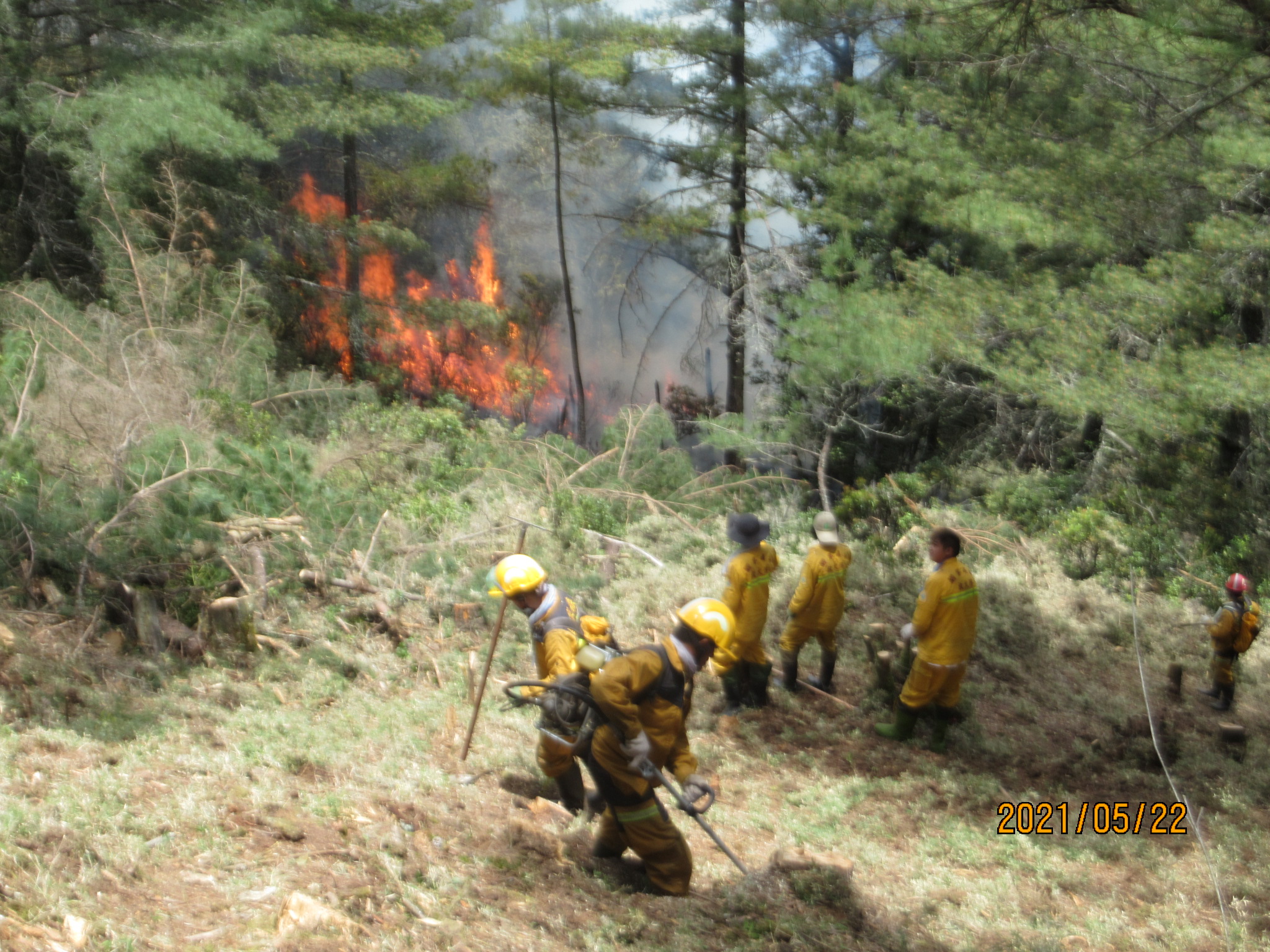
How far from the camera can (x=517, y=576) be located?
4.29 meters

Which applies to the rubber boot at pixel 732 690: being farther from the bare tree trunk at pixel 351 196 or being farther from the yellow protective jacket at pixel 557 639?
the bare tree trunk at pixel 351 196

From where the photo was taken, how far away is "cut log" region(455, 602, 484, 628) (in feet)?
24.2

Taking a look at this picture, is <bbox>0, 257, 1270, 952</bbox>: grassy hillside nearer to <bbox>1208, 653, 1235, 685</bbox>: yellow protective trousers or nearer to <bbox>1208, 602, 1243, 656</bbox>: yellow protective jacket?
<bbox>1208, 653, 1235, 685</bbox>: yellow protective trousers

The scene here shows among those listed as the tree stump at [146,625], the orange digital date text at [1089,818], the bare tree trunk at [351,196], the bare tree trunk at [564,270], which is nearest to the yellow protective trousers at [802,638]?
the orange digital date text at [1089,818]

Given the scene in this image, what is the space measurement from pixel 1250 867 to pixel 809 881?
2.53 m

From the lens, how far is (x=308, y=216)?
16656mm

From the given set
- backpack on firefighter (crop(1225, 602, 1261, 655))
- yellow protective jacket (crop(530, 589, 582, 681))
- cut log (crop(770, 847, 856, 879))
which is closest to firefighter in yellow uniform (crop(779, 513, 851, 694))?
yellow protective jacket (crop(530, 589, 582, 681))

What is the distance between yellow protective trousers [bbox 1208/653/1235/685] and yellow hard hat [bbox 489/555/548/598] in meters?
5.97

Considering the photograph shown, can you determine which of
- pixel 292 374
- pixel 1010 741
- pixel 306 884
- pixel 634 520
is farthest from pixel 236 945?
pixel 292 374

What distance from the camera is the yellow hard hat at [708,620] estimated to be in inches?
146

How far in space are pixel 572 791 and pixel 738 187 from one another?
13.0 meters

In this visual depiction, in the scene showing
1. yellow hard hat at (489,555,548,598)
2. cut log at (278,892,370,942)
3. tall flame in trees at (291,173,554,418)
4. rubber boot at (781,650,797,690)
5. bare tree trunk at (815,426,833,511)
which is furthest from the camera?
tall flame in trees at (291,173,554,418)

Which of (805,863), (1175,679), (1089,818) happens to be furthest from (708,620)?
(1175,679)

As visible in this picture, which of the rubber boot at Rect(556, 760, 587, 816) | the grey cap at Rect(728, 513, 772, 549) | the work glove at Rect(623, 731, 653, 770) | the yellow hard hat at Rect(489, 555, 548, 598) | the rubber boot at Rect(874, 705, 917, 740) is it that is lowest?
the rubber boot at Rect(874, 705, 917, 740)
